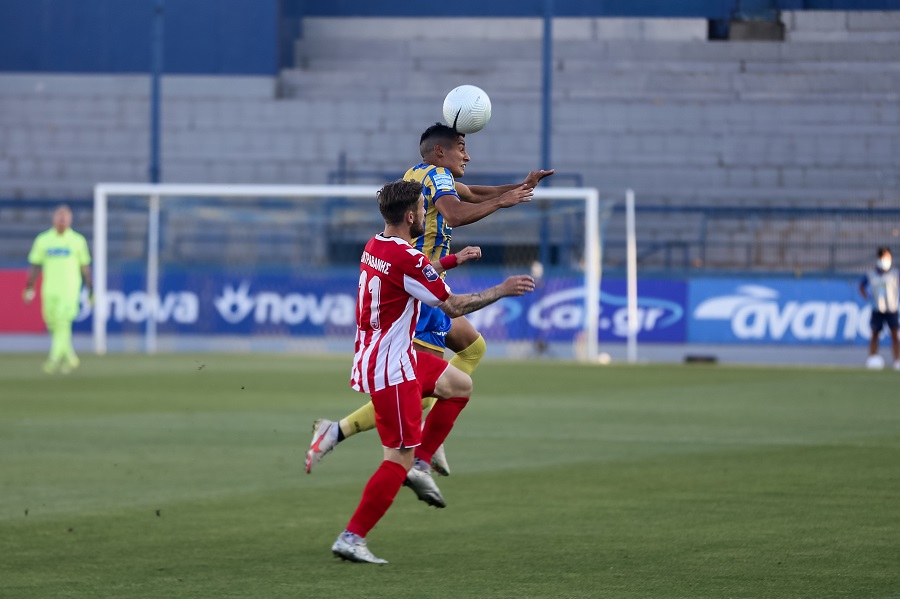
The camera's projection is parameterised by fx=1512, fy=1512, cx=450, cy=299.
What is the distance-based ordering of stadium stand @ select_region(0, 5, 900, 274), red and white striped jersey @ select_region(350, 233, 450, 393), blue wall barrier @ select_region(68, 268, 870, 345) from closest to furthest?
red and white striped jersey @ select_region(350, 233, 450, 393)
blue wall barrier @ select_region(68, 268, 870, 345)
stadium stand @ select_region(0, 5, 900, 274)

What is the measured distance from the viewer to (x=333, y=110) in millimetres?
34000

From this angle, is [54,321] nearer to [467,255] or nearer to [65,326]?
[65,326]

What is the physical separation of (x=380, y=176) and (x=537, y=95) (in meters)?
4.68

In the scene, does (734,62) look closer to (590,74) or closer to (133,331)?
(590,74)

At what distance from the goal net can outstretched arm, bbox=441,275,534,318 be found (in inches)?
759

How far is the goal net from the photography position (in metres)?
27.2

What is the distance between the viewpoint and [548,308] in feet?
89.7

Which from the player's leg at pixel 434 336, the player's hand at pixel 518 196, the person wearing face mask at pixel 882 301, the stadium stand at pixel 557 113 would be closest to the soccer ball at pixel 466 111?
the player's hand at pixel 518 196

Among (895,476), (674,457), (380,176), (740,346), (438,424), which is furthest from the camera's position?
(380,176)

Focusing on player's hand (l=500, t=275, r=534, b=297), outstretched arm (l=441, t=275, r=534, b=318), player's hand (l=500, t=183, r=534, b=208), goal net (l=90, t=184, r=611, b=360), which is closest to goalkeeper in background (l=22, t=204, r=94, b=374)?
goal net (l=90, t=184, r=611, b=360)

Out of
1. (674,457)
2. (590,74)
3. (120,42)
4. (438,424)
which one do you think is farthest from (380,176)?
(438,424)

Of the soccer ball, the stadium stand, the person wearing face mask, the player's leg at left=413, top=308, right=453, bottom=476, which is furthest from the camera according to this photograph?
the stadium stand

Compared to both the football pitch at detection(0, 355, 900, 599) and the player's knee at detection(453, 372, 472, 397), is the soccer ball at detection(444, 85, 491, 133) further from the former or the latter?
the football pitch at detection(0, 355, 900, 599)

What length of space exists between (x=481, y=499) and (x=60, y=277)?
45.5 ft
